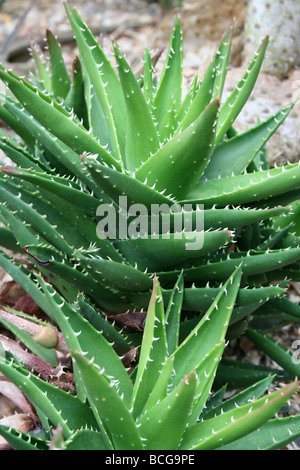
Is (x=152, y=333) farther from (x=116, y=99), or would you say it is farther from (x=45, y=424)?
(x=116, y=99)

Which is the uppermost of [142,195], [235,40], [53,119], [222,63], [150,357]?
[235,40]

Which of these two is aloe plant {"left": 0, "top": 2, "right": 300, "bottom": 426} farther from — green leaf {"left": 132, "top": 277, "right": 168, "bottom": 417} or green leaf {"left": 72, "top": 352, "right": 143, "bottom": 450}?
green leaf {"left": 72, "top": 352, "right": 143, "bottom": 450}

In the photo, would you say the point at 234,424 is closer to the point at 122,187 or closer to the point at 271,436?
the point at 271,436

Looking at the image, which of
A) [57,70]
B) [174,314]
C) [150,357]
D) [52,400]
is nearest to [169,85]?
[57,70]

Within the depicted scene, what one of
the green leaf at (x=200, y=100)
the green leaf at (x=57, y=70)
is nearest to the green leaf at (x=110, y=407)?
the green leaf at (x=200, y=100)

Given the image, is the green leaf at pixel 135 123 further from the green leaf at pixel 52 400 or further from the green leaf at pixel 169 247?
the green leaf at pixel 52 400

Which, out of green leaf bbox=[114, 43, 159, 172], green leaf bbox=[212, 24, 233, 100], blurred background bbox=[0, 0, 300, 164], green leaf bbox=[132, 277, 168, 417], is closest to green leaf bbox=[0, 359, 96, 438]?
green leaf bbox=[132, 277, 168, 417]
